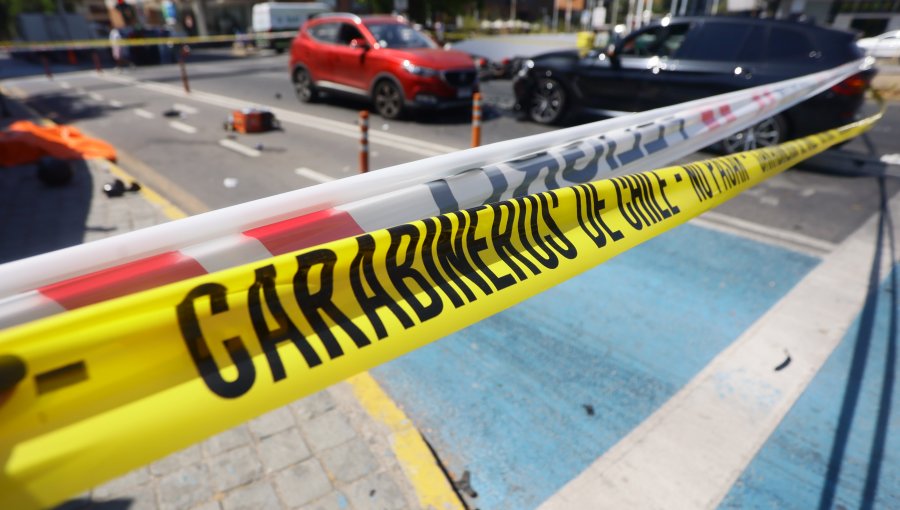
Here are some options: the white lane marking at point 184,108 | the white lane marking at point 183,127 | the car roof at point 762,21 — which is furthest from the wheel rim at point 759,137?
the white lane marking at point 184,108

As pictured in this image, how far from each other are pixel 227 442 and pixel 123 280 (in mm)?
1593

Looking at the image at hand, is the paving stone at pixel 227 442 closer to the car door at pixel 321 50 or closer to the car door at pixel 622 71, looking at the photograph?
the car door at pixel 622 71

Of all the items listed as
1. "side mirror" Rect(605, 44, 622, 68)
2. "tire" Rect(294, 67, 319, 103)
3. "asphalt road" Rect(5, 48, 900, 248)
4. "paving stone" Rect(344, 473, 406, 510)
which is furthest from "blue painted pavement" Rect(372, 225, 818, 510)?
"tire" Rect(294, 67, 319, 103)

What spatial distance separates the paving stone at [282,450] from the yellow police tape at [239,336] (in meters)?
1.42

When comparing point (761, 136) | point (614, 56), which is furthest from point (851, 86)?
point (614, 56)

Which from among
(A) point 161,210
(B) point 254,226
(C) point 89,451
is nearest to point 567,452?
(B) point 254,226

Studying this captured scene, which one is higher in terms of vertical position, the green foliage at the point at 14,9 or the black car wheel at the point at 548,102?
the green foliage at the point at 14,9

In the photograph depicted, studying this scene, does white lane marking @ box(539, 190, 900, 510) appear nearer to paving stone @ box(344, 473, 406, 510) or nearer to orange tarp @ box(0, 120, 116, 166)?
paving stone @ box(344, 473, 406, 510)

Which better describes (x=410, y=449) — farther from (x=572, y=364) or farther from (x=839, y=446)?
(x=839, y=446)

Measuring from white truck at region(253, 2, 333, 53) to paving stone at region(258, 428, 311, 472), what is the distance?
101 ft

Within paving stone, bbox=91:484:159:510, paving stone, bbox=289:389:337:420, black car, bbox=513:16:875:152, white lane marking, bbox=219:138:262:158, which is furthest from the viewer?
white lane marking, bbox=219:138:262:158

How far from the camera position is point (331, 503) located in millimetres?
2182

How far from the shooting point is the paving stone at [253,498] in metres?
2.16

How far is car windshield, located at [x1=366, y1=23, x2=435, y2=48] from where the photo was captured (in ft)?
33.7
